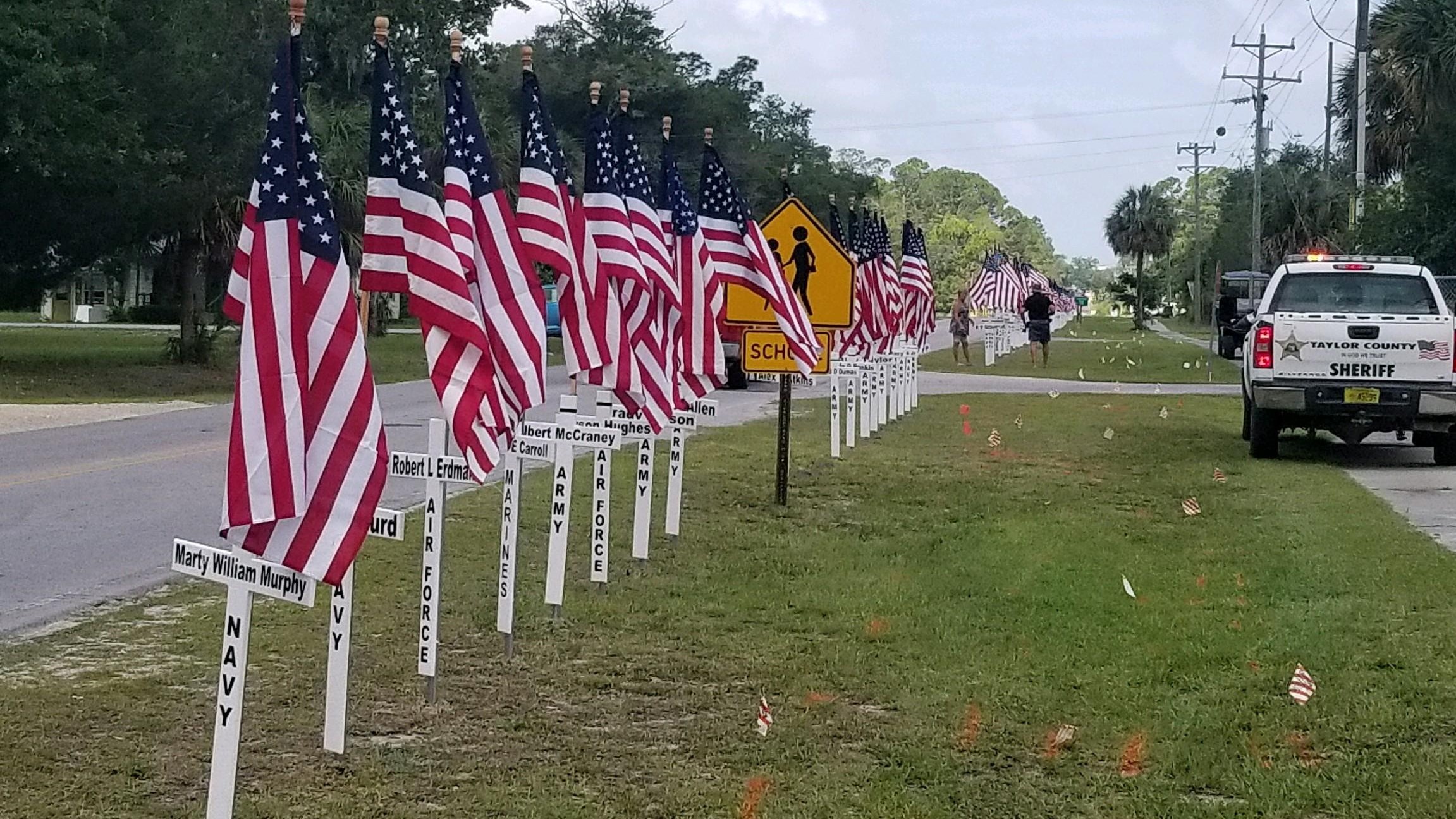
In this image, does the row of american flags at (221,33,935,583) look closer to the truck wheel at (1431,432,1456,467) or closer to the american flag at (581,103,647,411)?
the american flag at (581,103,647,411)

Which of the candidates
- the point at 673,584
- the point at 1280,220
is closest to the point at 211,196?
the point at 673,584

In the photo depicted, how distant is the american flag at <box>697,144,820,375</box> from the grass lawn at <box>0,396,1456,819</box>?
1426 millimetres

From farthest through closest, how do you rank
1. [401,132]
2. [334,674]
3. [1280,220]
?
[1280,220], [401,132], [334,674]

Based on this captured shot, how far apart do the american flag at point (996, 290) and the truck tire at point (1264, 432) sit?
A: 30.2 m

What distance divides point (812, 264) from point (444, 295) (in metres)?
7.24

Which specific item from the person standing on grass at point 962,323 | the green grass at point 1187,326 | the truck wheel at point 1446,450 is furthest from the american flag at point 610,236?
the green grass at point 1187,326

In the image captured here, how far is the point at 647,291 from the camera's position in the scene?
34.0 ft

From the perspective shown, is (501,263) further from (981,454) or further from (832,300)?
(981,454)

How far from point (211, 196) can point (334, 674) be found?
26.6 metres

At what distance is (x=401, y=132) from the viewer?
6.80 metres

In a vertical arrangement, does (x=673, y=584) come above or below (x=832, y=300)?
below

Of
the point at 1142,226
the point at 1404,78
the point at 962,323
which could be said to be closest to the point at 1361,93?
the point at 1404,78

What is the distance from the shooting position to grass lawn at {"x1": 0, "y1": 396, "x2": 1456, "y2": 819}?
586cm

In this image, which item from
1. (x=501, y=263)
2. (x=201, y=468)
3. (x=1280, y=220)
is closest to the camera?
(x=501, y=263)
